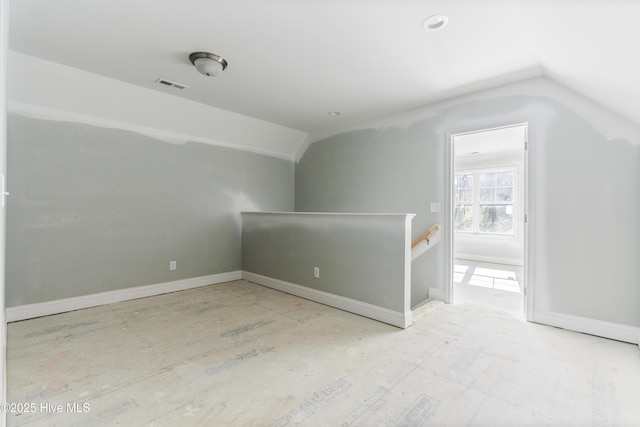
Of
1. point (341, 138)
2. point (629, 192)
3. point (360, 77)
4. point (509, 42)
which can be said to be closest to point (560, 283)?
point (629, 192)

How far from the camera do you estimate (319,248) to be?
358cm

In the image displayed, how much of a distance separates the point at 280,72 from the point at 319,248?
76.5 inches

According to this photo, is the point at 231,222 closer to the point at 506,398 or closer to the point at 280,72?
the point at 280,72

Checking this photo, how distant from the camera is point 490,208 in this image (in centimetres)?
662

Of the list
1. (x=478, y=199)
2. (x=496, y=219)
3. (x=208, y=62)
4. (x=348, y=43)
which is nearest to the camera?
(x=348, y=43)

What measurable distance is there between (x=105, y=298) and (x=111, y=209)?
3.36ft

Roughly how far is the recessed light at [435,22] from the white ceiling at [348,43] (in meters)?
0.04

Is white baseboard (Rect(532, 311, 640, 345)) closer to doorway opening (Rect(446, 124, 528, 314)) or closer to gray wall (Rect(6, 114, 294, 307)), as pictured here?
doorway opening (Rect(446, 124, 528, 314))

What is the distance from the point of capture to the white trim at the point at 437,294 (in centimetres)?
364

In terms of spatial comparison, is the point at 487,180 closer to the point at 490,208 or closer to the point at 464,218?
the point at 490,208

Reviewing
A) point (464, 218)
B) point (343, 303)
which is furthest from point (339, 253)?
point (464, 218)

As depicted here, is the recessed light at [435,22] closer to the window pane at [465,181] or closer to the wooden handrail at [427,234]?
the wooden handrail at [427,234]

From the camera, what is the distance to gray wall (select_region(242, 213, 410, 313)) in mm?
2936

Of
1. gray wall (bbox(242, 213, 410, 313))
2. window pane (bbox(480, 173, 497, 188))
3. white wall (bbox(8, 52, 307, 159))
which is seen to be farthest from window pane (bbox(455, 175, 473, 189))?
gray wall (bbox(242, 213, 410, 313))
